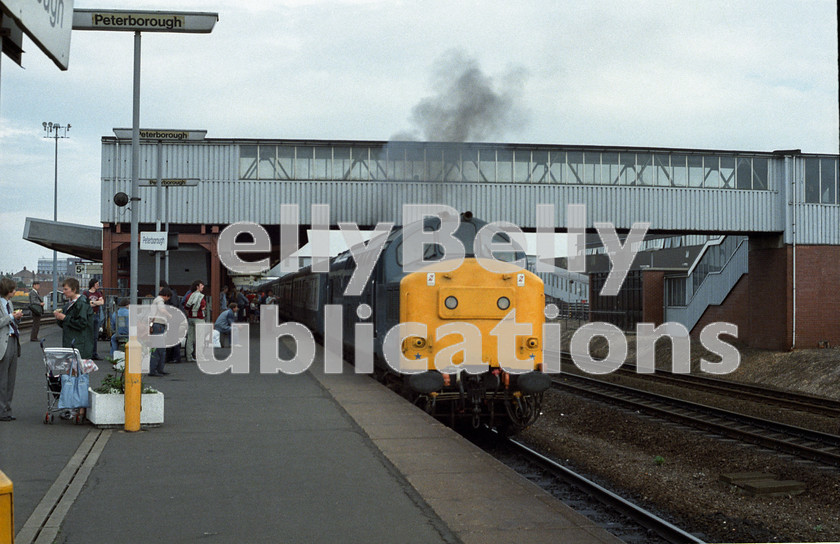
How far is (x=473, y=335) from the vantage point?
11.0 m

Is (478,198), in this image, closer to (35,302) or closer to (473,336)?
(35,302)

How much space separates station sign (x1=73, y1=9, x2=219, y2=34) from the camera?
428 inches

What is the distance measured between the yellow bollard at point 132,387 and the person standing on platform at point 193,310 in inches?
343

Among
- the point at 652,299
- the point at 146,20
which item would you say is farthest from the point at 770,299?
the point at 146,20

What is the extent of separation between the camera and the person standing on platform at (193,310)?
1922 cm

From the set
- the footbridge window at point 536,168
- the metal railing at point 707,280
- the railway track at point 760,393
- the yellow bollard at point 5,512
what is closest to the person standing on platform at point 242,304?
the footbridge window at point 536,168

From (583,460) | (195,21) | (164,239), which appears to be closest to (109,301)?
(164,239)

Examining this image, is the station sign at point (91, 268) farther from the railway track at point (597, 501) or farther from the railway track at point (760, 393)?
the railway track at point (597, 501)

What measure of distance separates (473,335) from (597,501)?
2930 mm

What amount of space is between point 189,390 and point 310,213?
52.4ft

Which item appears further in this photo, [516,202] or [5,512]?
[516,202]

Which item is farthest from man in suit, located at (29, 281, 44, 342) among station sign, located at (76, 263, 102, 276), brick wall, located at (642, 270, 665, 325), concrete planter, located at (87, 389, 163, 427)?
brick wall, located at (642, 270, 665, 325)

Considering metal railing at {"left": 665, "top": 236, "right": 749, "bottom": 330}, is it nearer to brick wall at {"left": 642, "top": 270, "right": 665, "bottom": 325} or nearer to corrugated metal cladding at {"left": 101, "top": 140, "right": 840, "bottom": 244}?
brick wall at {"left": 642, "top": 270, "right": 665, "bottom": 325}

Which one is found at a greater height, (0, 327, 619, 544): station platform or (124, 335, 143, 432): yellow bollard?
(124, 335, 143, 432): yellow bollard
